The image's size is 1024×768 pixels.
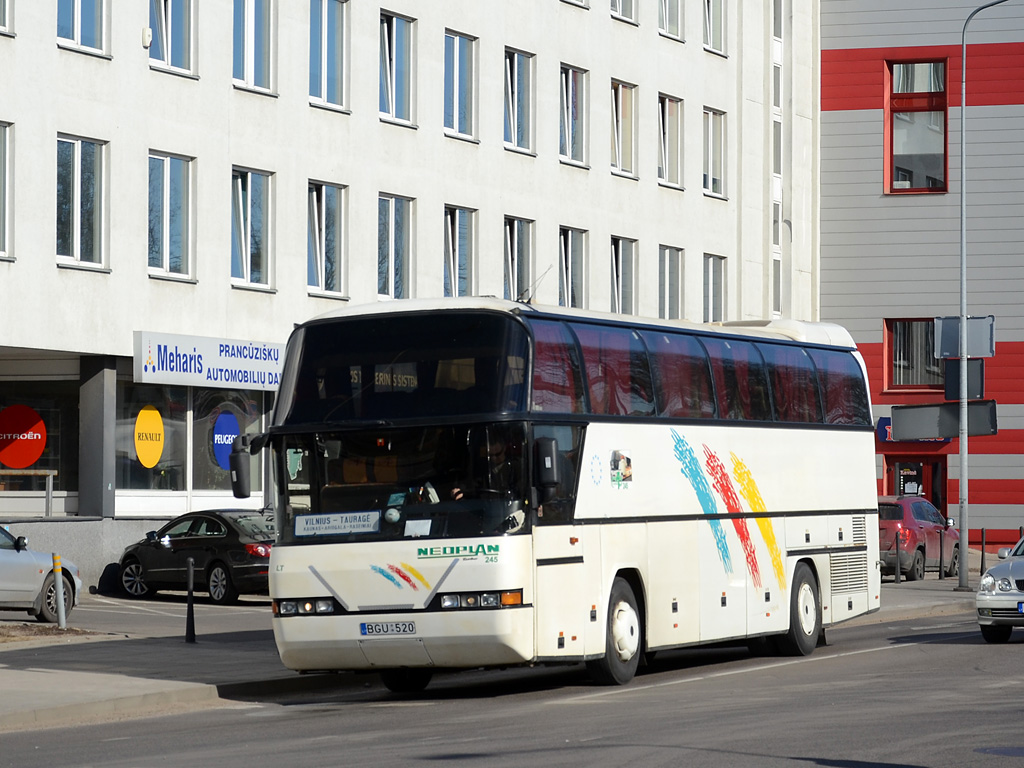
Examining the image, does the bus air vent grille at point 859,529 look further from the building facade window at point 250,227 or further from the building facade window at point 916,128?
the building facade window at point 916,128

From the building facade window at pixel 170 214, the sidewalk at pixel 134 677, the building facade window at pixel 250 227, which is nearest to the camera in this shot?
the sidewalk at pixel 134 677

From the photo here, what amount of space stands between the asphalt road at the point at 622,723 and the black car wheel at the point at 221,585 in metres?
9.98

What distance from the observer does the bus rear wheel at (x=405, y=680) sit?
16.9 m

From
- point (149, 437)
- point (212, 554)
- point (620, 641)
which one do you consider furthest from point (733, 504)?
point (149, 437)

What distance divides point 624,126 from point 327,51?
1102 centimetres

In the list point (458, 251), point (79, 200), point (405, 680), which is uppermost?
point (79, 200)

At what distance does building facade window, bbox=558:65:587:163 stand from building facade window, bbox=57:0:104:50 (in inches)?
540

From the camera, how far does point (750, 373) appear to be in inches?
773

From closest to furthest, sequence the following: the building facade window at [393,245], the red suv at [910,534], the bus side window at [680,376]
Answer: the bus side window at [680,376], the red suv at [910,534], the building facade window at [393,245]

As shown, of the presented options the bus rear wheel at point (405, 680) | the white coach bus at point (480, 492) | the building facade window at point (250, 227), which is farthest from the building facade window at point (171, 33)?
the bus rear wheel at point (405, 680)

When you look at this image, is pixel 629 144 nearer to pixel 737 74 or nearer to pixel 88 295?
pixel 737 74

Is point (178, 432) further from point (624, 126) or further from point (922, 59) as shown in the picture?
point (922, 59)

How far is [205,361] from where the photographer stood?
33.0 m

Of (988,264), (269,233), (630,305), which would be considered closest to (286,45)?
(269,233)
